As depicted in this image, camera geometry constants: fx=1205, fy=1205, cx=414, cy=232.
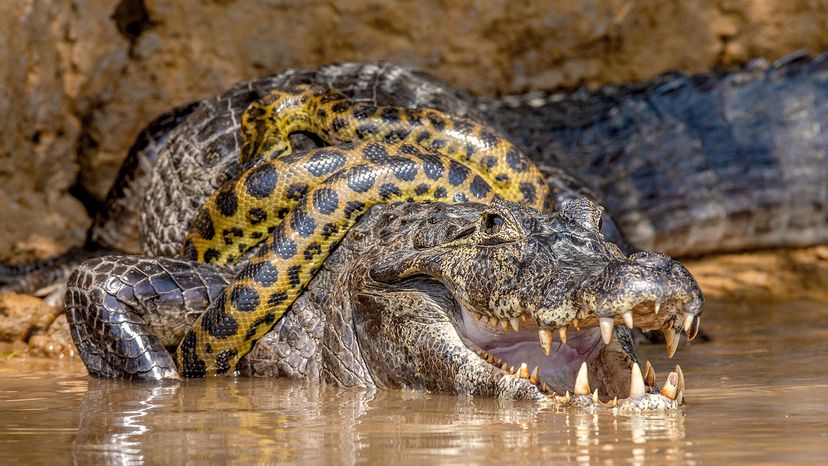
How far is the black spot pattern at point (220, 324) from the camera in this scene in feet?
16.1

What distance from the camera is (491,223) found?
4.09 metres

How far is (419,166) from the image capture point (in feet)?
16.8

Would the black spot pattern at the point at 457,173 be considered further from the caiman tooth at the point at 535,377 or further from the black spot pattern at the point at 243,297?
the caiman tooth at the point at 535,377

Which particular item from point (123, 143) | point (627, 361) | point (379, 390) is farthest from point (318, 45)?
point (627, 361)

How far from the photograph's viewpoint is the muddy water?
112 inches

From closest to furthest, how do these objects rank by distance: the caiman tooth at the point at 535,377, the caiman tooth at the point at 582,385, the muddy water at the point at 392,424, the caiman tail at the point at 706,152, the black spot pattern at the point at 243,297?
the muddy water at the point at 392,424 < the caiman tooth at the point at 582,385 < the caiman tooth at the point at 535,377 < the black spot pattern at the point at 243,297 < the caiman tail at the point at 706,152

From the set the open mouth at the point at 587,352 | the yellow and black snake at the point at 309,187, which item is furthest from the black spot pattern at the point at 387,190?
the open mouth at the point at 587,352

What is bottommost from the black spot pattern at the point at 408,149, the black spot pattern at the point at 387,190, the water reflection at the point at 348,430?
the water reflection at the point at 348,430

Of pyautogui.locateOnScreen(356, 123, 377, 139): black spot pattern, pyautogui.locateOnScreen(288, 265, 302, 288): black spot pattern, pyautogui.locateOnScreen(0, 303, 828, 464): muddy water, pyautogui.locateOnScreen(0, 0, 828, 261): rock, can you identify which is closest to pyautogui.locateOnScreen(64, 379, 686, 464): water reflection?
pyautogui.locateOnScreen(0, 303, 828, 464): muddy water

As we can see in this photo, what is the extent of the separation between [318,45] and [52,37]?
1686 millimetres

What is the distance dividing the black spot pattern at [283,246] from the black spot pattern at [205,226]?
0.60 m

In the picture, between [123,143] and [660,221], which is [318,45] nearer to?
[123,143]

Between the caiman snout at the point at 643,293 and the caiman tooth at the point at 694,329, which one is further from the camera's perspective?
the caiman tooth at the point at 694,329

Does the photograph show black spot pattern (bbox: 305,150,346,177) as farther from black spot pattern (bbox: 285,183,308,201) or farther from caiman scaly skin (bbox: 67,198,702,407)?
caiman scaly skin (bbox: 67,198,702,407)
